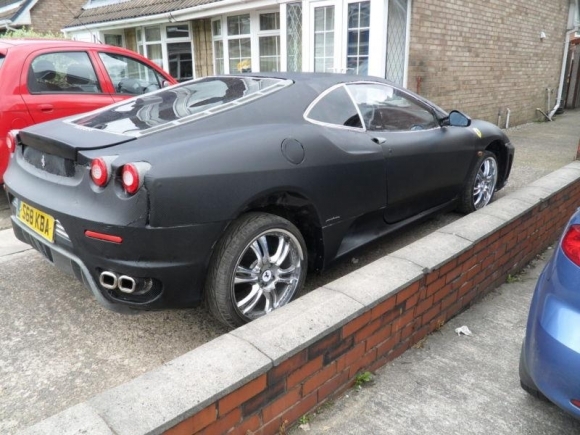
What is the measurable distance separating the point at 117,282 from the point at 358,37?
6.93m

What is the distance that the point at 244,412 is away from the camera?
1.80 m

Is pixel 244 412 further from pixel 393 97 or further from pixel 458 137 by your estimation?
pixel 458 137

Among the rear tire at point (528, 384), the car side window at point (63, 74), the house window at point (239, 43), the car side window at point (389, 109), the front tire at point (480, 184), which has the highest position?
the house window at point (239, 43)

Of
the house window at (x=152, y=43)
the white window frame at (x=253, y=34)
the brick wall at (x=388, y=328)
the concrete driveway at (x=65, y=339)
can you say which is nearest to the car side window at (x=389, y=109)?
the brick wall at (x=388, y=328)

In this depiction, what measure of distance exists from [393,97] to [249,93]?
1.33 m

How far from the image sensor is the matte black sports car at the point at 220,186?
2.24 metres

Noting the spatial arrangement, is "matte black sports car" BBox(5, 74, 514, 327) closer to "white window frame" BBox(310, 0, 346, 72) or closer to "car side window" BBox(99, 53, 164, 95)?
"car side window" BBox(99, 53, 164, 95)

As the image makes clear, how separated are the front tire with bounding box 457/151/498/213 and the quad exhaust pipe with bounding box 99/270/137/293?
3165mm

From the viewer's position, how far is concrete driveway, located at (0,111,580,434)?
2230 millimetres

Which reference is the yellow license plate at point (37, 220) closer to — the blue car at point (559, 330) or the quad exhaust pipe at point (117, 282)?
the quad exhaust pipe at point (117, 282)

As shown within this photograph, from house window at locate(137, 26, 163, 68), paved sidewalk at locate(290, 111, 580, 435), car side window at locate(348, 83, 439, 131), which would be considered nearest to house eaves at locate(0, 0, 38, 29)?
house window at locate(137, 26, 163, 68)

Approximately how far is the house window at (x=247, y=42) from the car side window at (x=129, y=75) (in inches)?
166

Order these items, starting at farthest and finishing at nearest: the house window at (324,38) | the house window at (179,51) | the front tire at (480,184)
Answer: the house window at (179,51) → the house window at (324,38) → the front tire at (480,184)

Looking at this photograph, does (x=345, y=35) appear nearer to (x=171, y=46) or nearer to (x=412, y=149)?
(x=412, y=149)
